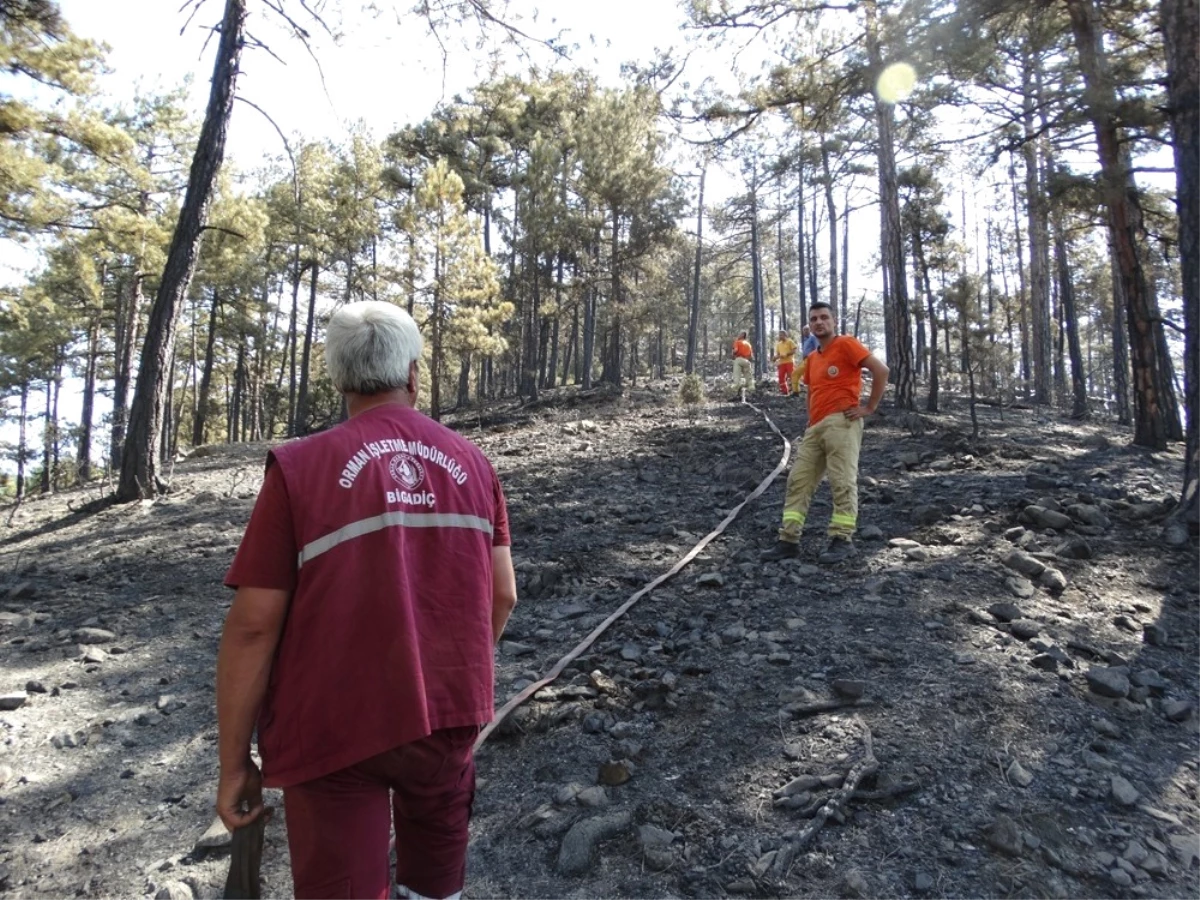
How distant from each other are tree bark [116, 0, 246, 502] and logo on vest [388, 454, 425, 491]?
28.0 ft

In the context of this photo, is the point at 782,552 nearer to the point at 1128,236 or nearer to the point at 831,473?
the point at 831,473

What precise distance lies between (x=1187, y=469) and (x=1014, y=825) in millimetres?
4307

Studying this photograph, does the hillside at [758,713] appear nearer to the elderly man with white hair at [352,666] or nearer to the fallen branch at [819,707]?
the fallen branch at [819,707]

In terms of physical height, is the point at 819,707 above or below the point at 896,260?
below

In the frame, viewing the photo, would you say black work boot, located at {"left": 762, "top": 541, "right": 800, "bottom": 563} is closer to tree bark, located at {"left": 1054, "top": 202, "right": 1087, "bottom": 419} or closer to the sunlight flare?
the sunlight flare

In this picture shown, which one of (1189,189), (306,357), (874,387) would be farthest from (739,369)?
(306,357)

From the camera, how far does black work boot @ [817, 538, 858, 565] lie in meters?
5.36

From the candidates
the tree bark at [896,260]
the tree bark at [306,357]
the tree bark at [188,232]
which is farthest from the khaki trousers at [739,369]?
the tree bark at [306,357]

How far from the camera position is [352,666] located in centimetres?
152

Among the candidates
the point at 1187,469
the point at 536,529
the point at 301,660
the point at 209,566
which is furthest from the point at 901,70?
the point at 301,660

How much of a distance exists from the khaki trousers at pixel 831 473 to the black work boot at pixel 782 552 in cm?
4

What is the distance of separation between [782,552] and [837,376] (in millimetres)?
1451

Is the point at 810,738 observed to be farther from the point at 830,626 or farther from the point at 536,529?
the point at 536,529

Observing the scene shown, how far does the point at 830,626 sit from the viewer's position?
167 inches
